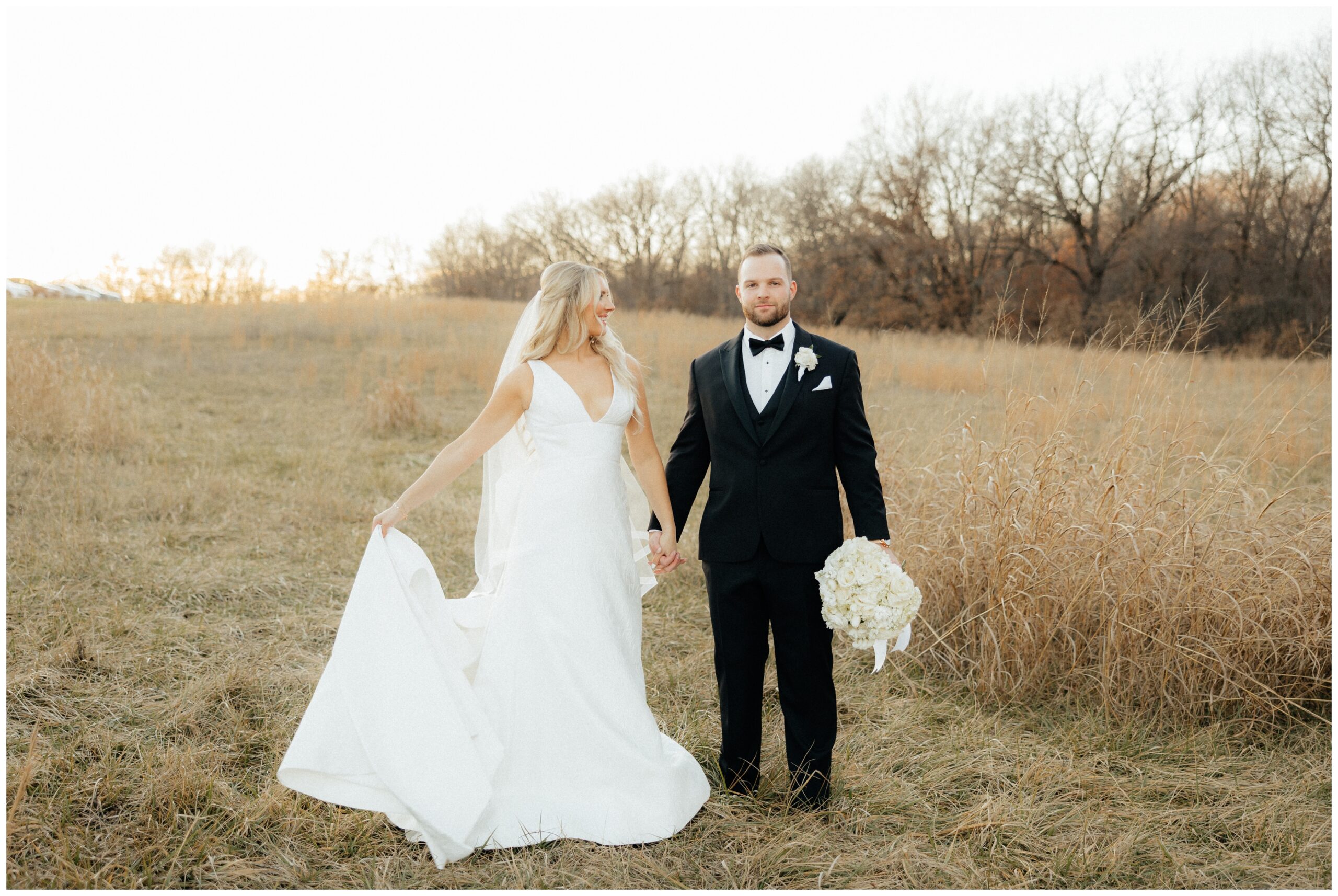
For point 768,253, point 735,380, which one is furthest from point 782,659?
point 768,253

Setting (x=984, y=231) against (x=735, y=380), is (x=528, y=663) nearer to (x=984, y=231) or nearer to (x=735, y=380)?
(x=735, y=380)

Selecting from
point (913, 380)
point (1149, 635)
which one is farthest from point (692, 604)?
point (913, 380)

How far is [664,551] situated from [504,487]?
69cm

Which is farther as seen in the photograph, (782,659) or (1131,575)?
(1131,575)

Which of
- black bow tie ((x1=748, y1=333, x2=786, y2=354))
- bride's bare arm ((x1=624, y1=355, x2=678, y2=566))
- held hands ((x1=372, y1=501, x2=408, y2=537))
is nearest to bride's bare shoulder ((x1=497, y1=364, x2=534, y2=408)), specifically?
bride's bare arm ((x1=624, y1=355, x2=678, y2=566))

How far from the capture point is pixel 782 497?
123 inches

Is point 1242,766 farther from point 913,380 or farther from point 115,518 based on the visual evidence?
point 913,380

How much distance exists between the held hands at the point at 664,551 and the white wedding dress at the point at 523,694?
0.19 meters

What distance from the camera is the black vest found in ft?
10.3

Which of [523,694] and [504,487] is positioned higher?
[504,487]

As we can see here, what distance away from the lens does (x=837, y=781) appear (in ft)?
11.7

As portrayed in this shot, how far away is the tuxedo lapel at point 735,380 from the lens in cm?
314

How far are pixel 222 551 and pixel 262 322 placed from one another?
15.2m

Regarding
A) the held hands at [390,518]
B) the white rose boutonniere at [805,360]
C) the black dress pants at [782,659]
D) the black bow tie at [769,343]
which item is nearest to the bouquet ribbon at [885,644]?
the black dress pants at [782,659]
